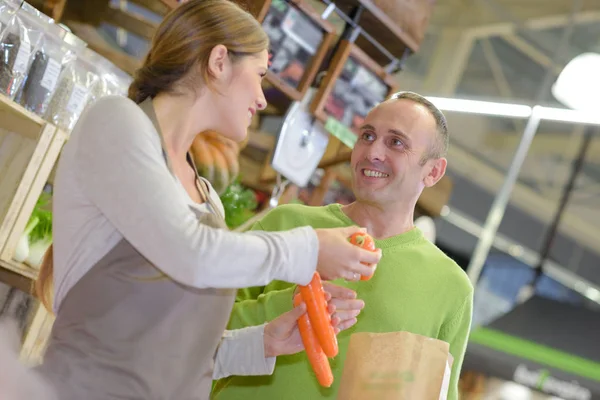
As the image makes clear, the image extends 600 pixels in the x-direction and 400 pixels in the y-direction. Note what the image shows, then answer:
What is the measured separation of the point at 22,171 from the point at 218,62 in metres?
1.18

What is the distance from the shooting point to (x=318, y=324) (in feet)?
5.02

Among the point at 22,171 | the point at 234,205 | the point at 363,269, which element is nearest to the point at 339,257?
the point at 363,269

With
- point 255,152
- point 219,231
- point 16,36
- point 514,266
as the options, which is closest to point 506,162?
point 514,266

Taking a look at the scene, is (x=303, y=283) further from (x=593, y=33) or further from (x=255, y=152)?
(x=593, y=33)

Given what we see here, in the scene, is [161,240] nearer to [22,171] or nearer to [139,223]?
[139,223]

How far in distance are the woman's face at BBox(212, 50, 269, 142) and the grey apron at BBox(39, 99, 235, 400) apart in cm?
14

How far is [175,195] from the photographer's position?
1356mm

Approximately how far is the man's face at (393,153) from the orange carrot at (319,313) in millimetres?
698

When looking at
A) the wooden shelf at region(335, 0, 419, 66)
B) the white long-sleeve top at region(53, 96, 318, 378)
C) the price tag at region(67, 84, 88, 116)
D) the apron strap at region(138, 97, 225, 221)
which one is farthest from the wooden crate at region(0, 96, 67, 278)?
the wooden shelf at region(335, 0, 419, 66)

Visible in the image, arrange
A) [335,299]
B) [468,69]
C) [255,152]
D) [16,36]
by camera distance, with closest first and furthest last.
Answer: [335,299], [16,36], [255,152], [468,69]

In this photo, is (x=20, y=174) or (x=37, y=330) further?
(x=37, y=330)

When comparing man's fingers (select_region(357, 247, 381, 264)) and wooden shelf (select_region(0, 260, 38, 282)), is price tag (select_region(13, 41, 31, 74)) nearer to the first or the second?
wooden shelf (select_region(0, 260, 38, 282))

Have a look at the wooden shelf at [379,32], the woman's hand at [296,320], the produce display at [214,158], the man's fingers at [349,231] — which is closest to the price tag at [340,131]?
the wooden shelf at [379,32]

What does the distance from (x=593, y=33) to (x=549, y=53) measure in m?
0.70
